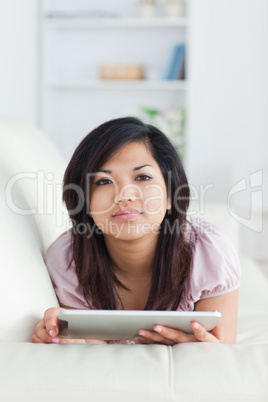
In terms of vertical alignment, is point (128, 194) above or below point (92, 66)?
below

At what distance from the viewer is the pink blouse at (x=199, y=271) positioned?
1475mm

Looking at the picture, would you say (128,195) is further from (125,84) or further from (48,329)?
(125,84)

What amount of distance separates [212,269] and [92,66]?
3.53 metres

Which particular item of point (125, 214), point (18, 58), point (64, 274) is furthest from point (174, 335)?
point (18, 58)

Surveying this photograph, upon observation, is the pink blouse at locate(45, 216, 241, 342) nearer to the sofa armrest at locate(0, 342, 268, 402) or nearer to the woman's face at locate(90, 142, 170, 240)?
the woman's face at locate(90, 142, 170, 240)

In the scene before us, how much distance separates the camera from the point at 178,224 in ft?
5.18

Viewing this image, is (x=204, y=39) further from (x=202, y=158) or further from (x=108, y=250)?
(x=108, y=250)

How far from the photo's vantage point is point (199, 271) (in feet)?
4.91

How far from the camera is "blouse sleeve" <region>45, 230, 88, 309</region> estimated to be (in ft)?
5.01

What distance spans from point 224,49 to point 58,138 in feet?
4.45

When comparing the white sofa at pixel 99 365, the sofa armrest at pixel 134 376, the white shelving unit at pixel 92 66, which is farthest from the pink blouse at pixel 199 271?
the white shelving unit at pixel 92 66

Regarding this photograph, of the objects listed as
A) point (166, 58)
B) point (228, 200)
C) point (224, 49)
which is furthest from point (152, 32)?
point (228, 200)

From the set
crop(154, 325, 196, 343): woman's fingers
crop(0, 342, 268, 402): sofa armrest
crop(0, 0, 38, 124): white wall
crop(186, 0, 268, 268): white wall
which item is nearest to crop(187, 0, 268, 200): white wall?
crop(186, 0, 268, 268): white wall

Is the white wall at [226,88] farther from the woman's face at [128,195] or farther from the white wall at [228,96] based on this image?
the woman's face at [128,195]
